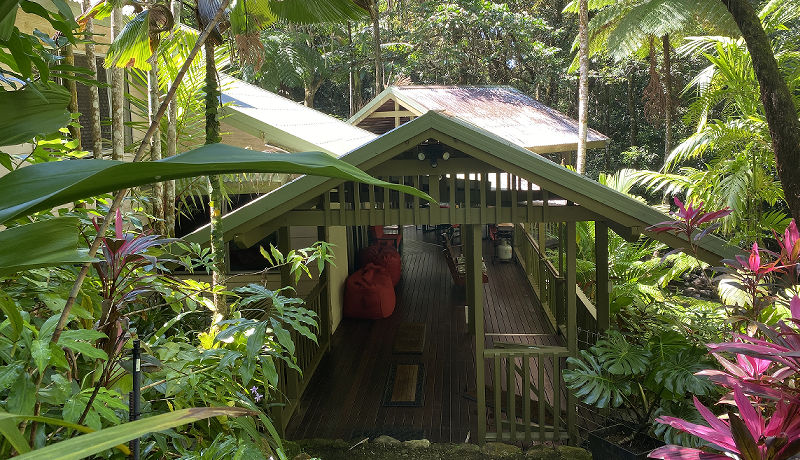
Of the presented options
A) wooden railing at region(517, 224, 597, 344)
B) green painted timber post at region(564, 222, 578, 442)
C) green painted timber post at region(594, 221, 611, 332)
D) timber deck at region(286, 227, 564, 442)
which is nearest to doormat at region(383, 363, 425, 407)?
timber deck at region(286, 227, 564, 442)

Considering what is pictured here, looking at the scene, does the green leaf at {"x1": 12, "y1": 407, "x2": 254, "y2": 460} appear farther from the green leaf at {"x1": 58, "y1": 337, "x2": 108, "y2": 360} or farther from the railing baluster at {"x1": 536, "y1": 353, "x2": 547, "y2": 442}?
the railing baluster at {"x1": 536, "y1": 353, "x2": 547, "y2": 442}

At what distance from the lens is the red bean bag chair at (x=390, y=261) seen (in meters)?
11.7

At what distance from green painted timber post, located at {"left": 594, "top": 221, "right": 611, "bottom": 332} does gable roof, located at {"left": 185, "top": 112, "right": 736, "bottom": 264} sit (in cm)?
92

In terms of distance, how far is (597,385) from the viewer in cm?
512

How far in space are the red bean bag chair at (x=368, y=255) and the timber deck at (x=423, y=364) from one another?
881 mm

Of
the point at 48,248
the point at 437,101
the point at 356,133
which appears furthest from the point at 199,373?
the point at 437,101

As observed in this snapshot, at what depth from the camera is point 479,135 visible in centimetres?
532

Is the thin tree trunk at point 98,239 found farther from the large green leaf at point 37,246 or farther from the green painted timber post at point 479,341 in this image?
the green painted timber post at point 479,341

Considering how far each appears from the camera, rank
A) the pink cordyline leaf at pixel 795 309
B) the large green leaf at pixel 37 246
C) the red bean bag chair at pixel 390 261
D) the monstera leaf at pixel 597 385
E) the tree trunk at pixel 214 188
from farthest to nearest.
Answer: the red bean bag chair at pixel 390 261 → the monstera leaf at pixel 597 385 → the tree trunk at pixel 214 188 → the pink cordyline leaf at pixel 795 309 → the large green leaf at pixel 37 246

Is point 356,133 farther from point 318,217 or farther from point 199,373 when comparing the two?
point 199,373

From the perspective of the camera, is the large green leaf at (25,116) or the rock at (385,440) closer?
the large green leaf at (25,116)

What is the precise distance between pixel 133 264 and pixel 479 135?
340 cm

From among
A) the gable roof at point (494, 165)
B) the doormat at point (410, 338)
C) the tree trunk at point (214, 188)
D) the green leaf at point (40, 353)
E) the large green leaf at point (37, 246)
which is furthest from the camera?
the doormat at point (410, 338)

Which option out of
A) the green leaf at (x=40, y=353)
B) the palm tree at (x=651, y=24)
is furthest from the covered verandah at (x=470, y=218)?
the palm tree at (x=651, y=24)
